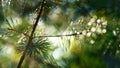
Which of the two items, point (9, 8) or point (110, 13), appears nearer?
point (110, 13)

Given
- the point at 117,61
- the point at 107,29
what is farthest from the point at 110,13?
the point at 117,61

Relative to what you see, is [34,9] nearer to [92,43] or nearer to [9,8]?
[9,8]

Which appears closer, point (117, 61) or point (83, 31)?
point (117, 61)

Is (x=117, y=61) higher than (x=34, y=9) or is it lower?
lower

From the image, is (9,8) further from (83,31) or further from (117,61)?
(117,61)

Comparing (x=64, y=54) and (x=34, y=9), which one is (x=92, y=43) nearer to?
(x=64, y=54)

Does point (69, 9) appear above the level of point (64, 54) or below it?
above

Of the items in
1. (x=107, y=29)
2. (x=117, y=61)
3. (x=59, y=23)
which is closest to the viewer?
(x=117, y=61)

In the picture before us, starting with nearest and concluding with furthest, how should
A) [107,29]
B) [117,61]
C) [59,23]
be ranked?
[117,61]
[107,29]
[59,23]

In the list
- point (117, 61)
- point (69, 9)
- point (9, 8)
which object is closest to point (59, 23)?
point (69, 9)
